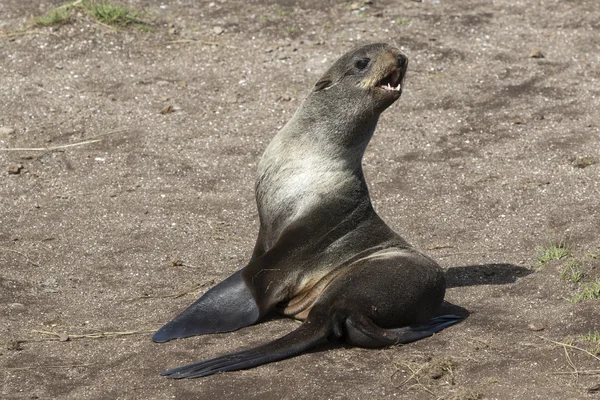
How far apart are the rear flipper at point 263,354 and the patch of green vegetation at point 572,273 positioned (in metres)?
1.76

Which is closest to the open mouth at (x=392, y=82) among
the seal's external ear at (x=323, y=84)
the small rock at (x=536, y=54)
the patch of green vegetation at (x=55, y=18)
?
the seal's external ear at (x=323, y=84)

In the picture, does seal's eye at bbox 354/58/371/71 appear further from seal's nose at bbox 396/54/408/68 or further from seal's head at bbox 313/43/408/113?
seal's nose at bbox 396/54/408/68

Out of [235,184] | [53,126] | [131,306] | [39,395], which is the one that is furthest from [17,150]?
[39,395]

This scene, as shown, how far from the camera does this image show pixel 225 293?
6363 mm

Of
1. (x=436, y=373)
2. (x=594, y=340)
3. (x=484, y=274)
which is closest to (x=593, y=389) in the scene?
(x=594, y=340)

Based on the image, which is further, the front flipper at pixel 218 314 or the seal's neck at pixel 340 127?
the seal's neck at pixel 340 127

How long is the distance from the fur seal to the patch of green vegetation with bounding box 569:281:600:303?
71 cm

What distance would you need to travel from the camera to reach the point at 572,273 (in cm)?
673

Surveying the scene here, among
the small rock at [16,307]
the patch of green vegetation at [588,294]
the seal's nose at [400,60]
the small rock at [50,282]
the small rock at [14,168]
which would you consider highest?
the seal's nose at [400,60]

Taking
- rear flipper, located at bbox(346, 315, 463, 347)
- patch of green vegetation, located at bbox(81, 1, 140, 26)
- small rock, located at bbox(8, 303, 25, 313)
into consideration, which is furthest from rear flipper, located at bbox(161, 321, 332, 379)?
patch of green vegetation, located at bbox(81, 1, 140, 26)

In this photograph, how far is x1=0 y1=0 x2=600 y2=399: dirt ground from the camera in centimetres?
563

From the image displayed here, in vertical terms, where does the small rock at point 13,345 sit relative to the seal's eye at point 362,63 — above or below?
below

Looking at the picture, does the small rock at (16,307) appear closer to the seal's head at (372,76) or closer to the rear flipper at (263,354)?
the rear flipper at (263,354)

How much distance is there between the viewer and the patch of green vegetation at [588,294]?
630 cm
